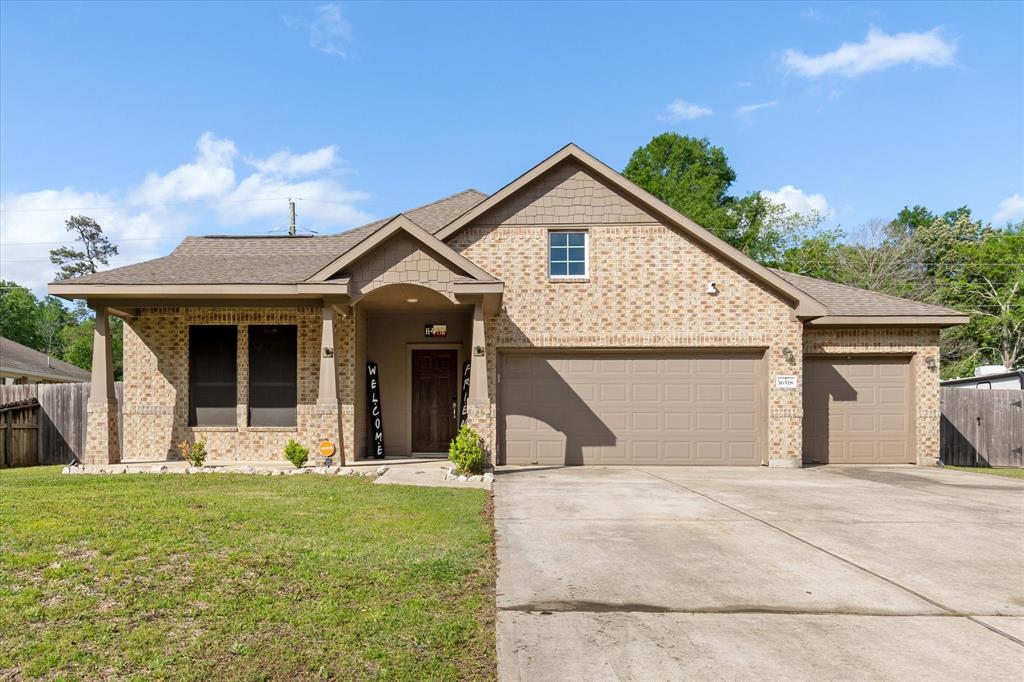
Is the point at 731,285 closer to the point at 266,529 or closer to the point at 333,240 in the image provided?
the point at 333,240

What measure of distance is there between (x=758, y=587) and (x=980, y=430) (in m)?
13.7

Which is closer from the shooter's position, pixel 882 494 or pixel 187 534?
pixel 187 534

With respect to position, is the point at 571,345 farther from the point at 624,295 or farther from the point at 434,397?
the point at 434,397

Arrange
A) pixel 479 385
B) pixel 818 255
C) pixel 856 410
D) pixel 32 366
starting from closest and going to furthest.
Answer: pixel 479 385 < pixel 856 410 < pixel 32 366 < pixel 818 255

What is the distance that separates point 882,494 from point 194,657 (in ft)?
30.9

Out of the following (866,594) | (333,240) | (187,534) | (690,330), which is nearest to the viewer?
(866,594)

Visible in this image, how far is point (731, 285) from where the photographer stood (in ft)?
42.7

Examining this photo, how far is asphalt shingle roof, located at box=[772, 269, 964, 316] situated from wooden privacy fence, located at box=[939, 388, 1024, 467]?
2.61 m

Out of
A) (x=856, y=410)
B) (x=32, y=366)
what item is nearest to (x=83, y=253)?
(x=32, y=366)

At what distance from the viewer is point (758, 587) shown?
16.1 ft

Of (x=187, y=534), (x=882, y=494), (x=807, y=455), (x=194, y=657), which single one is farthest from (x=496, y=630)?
(x=807, y=455)

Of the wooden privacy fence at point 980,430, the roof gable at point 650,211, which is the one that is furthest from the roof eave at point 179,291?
the wooden privacy fence at point 980,430

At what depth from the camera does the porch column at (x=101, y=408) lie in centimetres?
1162

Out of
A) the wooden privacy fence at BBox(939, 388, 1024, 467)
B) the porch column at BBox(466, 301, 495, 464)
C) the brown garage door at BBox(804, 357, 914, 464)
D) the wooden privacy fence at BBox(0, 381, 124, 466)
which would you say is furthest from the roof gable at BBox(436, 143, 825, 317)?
the wooden privacy fence at BBox(0, 381, 124, 466)
